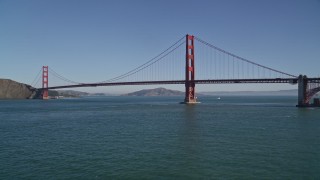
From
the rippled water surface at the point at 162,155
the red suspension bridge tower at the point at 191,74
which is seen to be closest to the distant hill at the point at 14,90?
the red suspension bridge tower at the point at 191,74

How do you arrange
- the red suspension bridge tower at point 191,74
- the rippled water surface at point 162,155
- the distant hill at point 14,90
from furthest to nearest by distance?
1. the distant hill at point 14,90
2. the red suspension bridge tower at point 191,74
3. the rippled water surface at point 162,155

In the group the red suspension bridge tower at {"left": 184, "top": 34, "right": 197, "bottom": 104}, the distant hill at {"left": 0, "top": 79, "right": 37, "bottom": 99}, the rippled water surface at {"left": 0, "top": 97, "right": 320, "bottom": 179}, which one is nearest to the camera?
the rippled water surface at {"left": 0, "top": 97, "right": 320, "bottom": 179}

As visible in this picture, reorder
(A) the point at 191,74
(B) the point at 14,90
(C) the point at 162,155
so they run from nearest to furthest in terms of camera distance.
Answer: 1. (C) the point at 162,155
2. (A) the point at 191,74
3. (B) the point at 14,90

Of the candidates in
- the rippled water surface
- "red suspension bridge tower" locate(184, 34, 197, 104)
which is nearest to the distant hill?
Answer: "red suspension bridge tower" locate(184, 34, 197, 104)

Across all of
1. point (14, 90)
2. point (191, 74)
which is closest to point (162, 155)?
point (191, 74)

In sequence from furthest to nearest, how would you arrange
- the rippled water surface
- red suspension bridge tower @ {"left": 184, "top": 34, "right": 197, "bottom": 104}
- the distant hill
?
the distant hill → red suspension bridge tower @ {"left": 184, "top": 34, "right": 197, "bottom": 104} → the rippled water surface

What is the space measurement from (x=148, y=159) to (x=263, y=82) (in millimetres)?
58514

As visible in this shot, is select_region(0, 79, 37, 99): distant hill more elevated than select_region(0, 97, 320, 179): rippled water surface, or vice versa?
select_region(0, 79, 37, 99): distant hill

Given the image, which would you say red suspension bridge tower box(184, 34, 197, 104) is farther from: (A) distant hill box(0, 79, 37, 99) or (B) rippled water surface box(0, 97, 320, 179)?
(A) distant hill box(0, 79, 37, 99)

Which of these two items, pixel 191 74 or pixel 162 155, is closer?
pixel 162 155

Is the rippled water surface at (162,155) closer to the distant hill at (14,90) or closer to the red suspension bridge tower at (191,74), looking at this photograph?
the red suspension bridge tower at (191,74)

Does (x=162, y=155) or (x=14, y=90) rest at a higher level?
(x=14, y=90)

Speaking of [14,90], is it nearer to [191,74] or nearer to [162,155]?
[191,74]

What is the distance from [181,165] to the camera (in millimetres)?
15766
